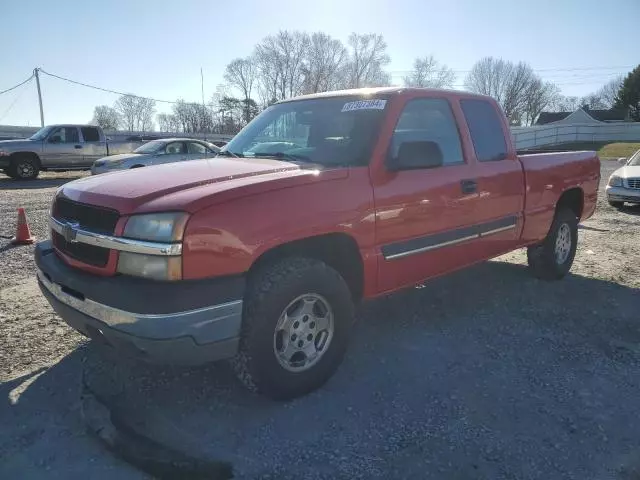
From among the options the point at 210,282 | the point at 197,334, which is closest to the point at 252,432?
the point at 197,334

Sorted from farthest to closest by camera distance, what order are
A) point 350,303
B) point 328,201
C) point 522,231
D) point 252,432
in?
point 522,231
point 350,303
point 328,201
point 252,432

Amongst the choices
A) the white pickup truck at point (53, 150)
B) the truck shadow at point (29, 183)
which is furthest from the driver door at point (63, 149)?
the truck shadow at point (29, 183)

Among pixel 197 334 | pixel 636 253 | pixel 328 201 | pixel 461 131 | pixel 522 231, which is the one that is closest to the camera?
pixel 197 334

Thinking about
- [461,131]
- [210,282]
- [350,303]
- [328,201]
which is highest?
[461,131]

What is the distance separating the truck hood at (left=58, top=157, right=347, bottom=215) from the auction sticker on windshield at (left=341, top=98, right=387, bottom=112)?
712 mm

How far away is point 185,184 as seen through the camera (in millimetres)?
2918

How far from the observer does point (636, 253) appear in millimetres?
7070

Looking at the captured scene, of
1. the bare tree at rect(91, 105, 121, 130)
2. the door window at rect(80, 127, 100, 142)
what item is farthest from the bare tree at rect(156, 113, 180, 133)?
the door window at rect(80, 127, 100, 142)

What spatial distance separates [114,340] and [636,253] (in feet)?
23.1

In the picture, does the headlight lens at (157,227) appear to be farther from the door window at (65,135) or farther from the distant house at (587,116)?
the distant house at (587,116)

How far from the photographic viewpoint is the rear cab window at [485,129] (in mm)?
4449

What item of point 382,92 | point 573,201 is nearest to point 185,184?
point 382,92

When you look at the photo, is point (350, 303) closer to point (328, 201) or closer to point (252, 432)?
point (328, 201)

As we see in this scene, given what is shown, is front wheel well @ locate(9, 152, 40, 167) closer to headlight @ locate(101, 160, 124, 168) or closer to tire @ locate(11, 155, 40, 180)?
tire @ locate(11, 155, 40, 180)
